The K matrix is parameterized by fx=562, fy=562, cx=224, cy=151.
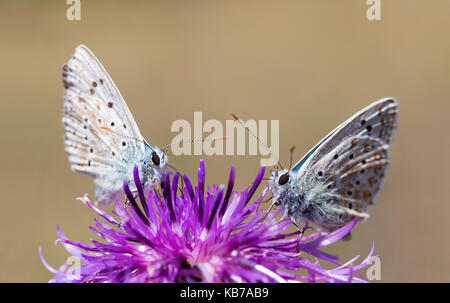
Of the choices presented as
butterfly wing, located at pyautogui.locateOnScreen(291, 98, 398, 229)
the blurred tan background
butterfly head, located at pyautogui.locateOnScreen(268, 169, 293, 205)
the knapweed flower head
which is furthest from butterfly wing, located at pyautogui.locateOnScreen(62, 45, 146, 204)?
the blurred tan background

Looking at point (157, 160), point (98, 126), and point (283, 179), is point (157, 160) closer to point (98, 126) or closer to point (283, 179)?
point (98, 126)

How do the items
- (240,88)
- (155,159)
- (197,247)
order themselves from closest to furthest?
(197,247) < (155,159) < (240,88)

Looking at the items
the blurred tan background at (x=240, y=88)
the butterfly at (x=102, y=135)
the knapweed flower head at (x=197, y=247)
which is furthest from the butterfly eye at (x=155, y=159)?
the blurred tan background at (x=240, y=88)

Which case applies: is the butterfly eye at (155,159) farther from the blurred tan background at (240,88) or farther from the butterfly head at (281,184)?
the blurred tan background at (240,88)

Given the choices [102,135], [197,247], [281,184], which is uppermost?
[102,135]

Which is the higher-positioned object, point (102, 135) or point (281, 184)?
point (102, 135)

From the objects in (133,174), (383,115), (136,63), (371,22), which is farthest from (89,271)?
(371,22)

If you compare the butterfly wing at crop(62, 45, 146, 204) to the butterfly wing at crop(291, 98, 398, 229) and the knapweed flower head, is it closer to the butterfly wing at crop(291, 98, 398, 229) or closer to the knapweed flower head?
the knapweed flower head

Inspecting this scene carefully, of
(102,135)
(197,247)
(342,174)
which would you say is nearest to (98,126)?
(102,135)
